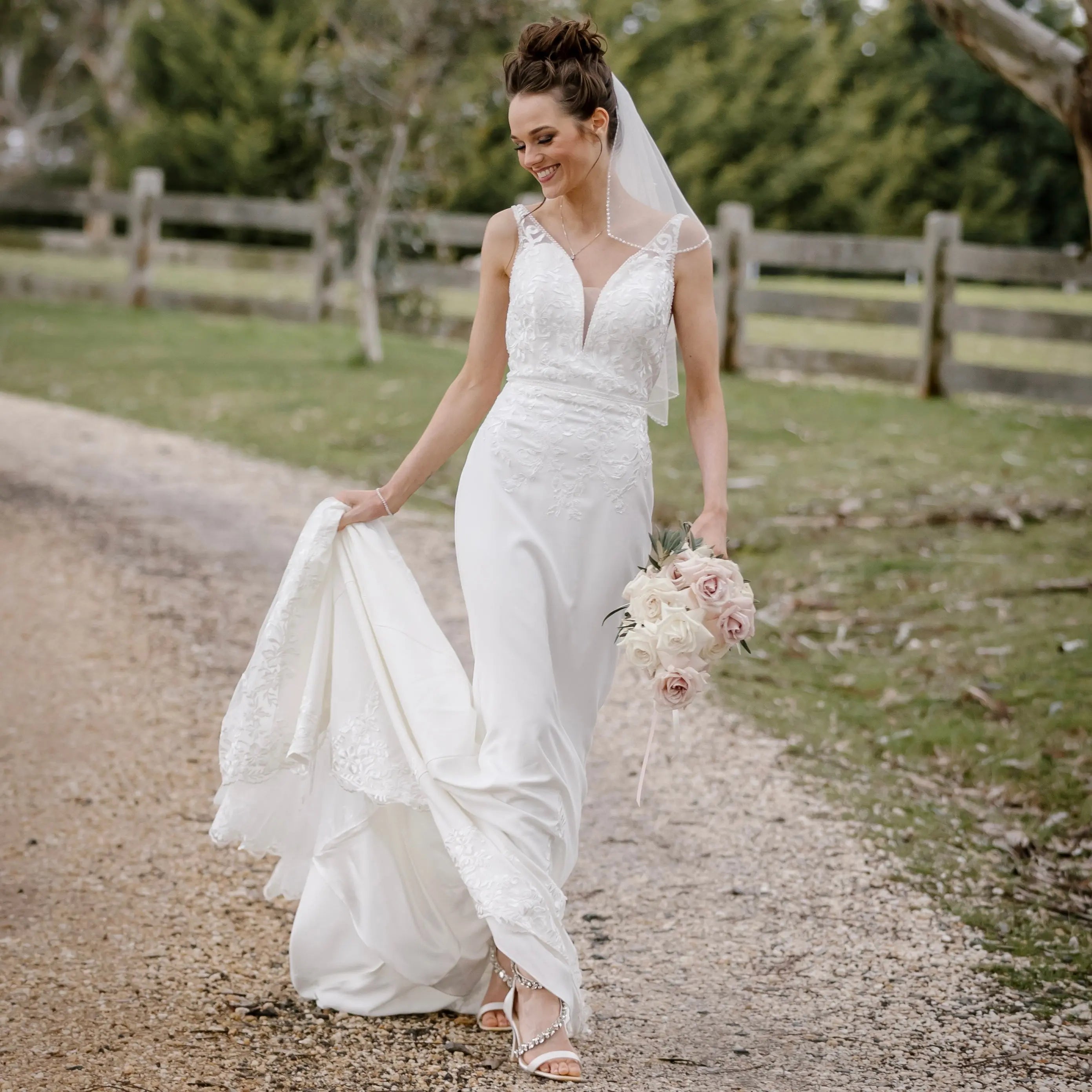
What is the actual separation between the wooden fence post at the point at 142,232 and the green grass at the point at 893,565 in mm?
3034

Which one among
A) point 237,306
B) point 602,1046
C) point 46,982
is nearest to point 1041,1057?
point 602,1046

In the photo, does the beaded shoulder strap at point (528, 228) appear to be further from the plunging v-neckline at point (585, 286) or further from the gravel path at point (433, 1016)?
the gravel path at point (433, 1016)

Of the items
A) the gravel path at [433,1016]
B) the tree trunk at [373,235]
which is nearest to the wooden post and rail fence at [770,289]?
the tree trunk at [373,235]

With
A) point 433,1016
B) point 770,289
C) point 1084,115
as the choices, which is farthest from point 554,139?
point 770,289

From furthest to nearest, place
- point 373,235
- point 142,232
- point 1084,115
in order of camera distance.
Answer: point 142,232, point 373,235, point 1084,115

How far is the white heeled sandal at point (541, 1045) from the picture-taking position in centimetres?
316

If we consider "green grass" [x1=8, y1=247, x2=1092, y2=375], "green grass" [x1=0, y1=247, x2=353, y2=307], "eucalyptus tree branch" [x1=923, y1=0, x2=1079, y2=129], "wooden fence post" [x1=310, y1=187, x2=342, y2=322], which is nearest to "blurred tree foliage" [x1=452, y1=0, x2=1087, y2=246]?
"green grass" [x1=8, y1=247, x2=1092, y2=375]

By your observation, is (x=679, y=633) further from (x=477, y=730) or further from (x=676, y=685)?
(x=477, y=730)

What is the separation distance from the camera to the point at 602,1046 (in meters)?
3.38

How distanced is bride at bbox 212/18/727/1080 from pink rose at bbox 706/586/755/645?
0.89 ft

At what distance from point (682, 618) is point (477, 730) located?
2.01 ft

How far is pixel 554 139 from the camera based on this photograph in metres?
3.26

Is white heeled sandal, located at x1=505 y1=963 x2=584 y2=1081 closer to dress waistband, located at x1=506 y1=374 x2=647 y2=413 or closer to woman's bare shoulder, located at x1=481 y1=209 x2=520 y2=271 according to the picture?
dress waistband, located at x1=506 y1=374 x2=647 y2=413

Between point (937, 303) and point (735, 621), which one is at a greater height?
point (937, 303)
